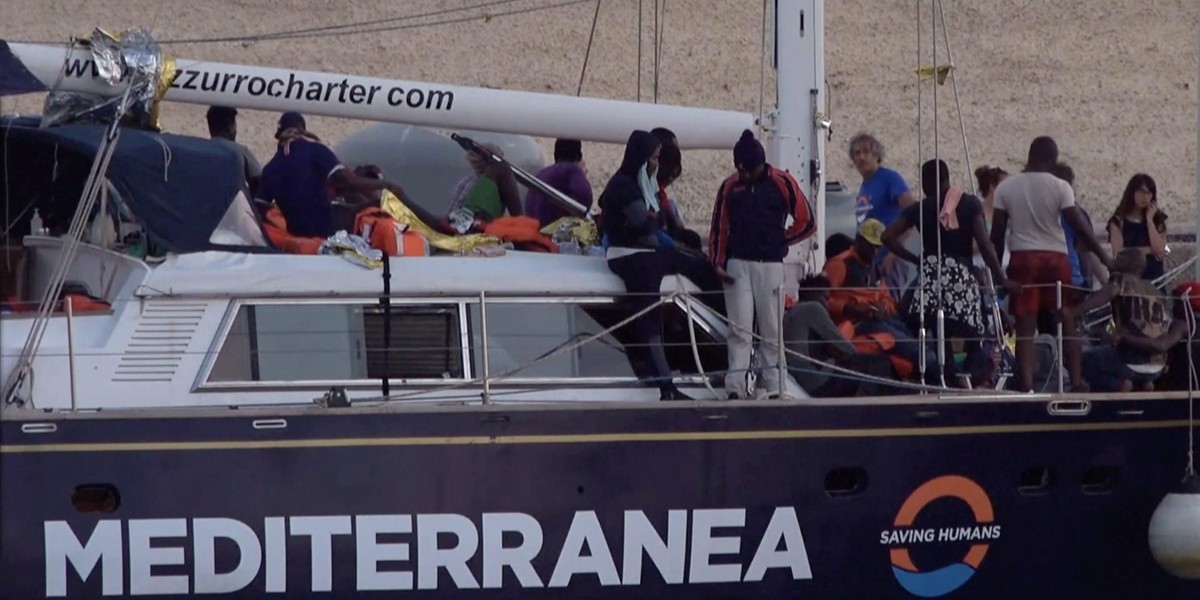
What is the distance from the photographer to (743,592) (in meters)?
8.02

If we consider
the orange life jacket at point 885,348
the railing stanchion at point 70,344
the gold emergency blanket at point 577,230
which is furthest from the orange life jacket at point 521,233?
the railing stanchion at point 70,344

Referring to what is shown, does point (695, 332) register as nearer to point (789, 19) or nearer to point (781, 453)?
point (781, 453)

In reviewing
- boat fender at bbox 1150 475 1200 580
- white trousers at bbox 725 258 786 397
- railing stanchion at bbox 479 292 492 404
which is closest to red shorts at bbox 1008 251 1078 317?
boat fender at bbox 1150 475 1200 580

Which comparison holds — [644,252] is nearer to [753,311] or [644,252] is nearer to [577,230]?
[753,311]

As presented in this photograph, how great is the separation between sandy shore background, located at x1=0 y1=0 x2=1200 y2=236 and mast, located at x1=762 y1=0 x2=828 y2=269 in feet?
49.0

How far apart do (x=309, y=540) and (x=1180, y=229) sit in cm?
1510

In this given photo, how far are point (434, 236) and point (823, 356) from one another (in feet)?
6.31

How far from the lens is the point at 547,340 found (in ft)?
27.2

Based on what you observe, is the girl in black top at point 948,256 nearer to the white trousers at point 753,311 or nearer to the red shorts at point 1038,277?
the red shorts at point 1038,277

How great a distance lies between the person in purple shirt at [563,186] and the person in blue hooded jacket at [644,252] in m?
1.03

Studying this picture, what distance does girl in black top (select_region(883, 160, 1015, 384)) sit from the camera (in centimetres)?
849

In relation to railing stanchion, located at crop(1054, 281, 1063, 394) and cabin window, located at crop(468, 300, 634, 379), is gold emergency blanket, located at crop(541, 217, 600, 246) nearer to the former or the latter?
cabin window, located at crop(468, 300, 634, 379)

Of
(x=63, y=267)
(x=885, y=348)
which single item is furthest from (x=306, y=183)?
(x=885, y=348)

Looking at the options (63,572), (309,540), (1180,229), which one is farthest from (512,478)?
(1180,229)
